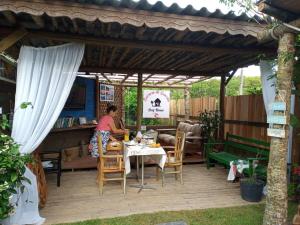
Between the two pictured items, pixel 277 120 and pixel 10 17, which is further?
pixel 10 17

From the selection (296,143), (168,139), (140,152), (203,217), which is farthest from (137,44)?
(168,139)

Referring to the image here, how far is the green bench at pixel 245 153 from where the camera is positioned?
190 inches

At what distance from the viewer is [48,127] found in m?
3.61

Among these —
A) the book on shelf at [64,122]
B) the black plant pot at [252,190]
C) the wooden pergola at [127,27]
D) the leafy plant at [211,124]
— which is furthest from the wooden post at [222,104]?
the book on shelf at [64,122]

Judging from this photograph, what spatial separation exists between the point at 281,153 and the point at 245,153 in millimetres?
3935

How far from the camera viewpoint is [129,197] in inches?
173

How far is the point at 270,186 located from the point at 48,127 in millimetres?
2894

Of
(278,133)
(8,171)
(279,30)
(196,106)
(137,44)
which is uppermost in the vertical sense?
(137,44)

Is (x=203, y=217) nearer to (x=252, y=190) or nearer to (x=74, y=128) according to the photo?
(x=252, y=190)

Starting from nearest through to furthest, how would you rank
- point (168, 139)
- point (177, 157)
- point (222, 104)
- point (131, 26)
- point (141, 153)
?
point (131, 26) < point (141, 153) < point (177, 157) < point (222, 104) < point (168, 139)

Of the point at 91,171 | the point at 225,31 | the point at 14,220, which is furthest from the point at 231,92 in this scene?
the point at 14,220

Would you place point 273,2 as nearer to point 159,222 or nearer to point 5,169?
point 159,222

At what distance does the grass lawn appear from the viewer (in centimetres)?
343

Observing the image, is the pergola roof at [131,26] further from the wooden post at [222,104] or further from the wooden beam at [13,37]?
the wooden post at [222,104]
